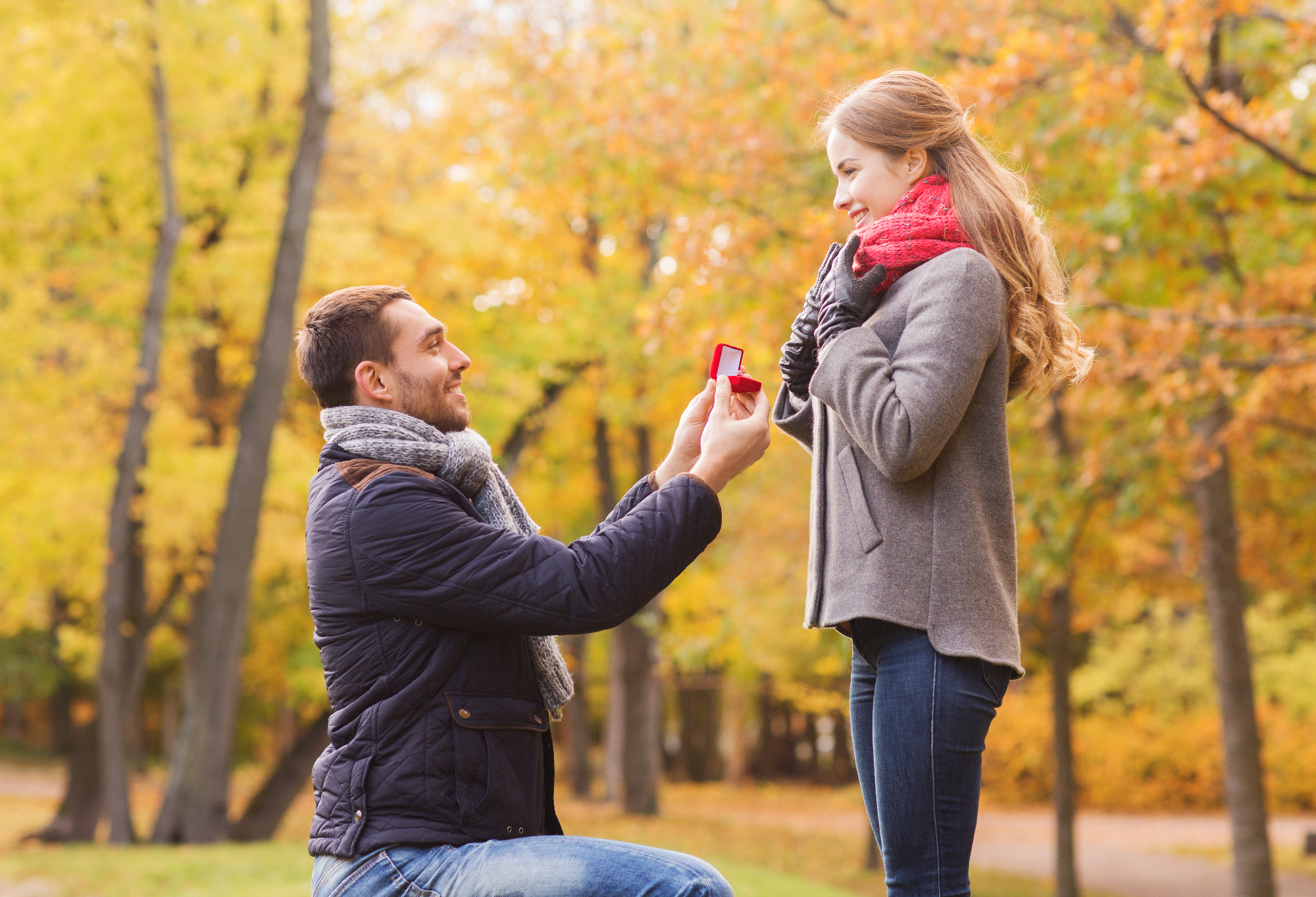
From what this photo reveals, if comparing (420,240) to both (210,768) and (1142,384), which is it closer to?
(210,768)

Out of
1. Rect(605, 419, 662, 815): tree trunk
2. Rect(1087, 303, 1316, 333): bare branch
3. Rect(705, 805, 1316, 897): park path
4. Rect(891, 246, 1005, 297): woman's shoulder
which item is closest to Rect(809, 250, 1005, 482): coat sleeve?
Rect(891, 246, 1005, 297): woman's shoulder

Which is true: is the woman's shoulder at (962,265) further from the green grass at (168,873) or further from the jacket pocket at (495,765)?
the green grass at (168,873)

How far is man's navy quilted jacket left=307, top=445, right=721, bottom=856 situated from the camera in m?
2.05

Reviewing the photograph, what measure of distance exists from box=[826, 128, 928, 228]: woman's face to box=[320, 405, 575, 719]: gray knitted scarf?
2.94 ft

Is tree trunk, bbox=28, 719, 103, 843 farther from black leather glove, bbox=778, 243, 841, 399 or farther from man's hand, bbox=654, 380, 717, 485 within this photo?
black leather glove, bbox=778, 243, 841, 399

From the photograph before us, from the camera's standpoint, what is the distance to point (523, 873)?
1.96 m

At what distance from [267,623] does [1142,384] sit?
16.8 m

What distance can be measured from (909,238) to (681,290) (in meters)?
6.96

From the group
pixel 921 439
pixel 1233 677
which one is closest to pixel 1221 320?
pixel 1233 677

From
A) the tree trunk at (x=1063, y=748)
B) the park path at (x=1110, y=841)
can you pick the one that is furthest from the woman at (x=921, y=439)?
the tree trunk at (x=1063, y=748)

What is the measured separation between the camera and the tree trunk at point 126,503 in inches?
500

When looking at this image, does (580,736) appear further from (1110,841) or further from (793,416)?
(793,416)

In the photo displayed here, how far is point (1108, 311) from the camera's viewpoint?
7.09m

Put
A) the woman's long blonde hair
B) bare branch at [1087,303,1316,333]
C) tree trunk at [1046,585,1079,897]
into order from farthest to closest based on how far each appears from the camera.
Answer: tree trunk at [1046,585,1079,897]
bare branch at [1087,303,1316,333]
the woman's long blonde hair
